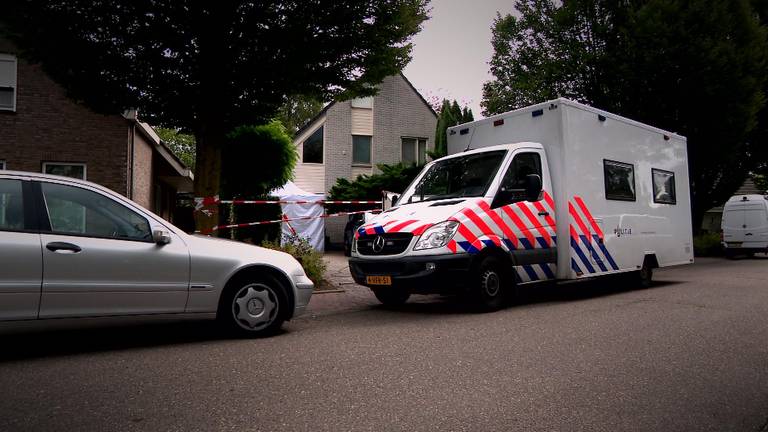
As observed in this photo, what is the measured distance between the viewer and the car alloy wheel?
571cm

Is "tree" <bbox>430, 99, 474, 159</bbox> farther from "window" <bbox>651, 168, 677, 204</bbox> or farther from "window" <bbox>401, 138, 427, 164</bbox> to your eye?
"window" <bbox>651, 168, 677, 204</bbox>

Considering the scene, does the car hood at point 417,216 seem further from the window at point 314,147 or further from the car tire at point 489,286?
the window at point 314,147

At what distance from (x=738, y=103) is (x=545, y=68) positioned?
6.13m

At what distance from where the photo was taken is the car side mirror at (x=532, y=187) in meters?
7.71

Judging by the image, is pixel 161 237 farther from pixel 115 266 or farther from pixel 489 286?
pixel 489 286

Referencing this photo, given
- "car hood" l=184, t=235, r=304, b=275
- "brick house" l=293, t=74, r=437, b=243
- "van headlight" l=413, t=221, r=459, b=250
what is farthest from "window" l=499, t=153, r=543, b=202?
"brick house" l=293, t=74, r=437, b=243

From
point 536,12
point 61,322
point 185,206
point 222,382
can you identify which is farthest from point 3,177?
point 185,206

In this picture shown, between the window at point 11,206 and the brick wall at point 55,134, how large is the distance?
986 cm

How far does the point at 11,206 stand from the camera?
→ 4.77 meters

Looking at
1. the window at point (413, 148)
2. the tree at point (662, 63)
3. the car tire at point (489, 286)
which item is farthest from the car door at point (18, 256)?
the window at point (413, 148)

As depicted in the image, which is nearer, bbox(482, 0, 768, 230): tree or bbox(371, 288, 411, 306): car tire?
bbox(371, 288, 411, 306): car tire

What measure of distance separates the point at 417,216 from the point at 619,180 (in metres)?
4.11

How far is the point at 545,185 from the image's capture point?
27.6 feet

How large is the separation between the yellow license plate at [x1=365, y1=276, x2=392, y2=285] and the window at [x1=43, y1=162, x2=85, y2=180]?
1035cm
